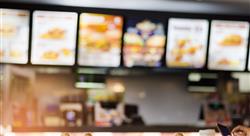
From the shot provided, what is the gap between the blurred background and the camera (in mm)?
4871

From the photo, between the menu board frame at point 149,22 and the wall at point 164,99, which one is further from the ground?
the menu board frame at point 149,22

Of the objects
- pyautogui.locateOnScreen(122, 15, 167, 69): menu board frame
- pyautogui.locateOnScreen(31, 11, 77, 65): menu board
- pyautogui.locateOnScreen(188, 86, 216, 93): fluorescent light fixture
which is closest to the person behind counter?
pyautogui.locateOnScreen(122, 15, 167, 69): menu board frame

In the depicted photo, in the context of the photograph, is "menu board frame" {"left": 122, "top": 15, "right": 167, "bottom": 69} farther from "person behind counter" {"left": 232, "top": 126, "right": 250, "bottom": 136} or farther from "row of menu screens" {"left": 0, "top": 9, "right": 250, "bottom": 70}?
"person behind counter" {"left": 232, "top": 126, "right": 250, "bottom": 136}

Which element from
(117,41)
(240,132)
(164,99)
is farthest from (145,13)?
(240,132)

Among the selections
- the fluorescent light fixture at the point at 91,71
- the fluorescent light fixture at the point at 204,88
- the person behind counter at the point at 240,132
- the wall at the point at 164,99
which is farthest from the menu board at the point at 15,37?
the person behind counter at the point at 240,132

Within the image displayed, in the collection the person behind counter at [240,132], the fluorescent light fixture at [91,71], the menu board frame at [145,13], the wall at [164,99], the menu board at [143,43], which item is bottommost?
the wall at [164,99]

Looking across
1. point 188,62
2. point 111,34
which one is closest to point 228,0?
point 188,62

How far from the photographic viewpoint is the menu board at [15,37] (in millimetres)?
4859

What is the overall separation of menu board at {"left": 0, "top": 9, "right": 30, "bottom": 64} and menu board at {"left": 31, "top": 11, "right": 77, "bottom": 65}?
3.7 inches

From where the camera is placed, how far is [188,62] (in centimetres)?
520

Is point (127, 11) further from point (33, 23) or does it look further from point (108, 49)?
point (33, 23)

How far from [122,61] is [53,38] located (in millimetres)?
843

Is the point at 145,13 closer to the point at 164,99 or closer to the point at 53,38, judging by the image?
the point at 53,38

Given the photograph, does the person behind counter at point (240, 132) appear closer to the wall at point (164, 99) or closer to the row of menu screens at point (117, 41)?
the row of menu screens at point (117, 41)
